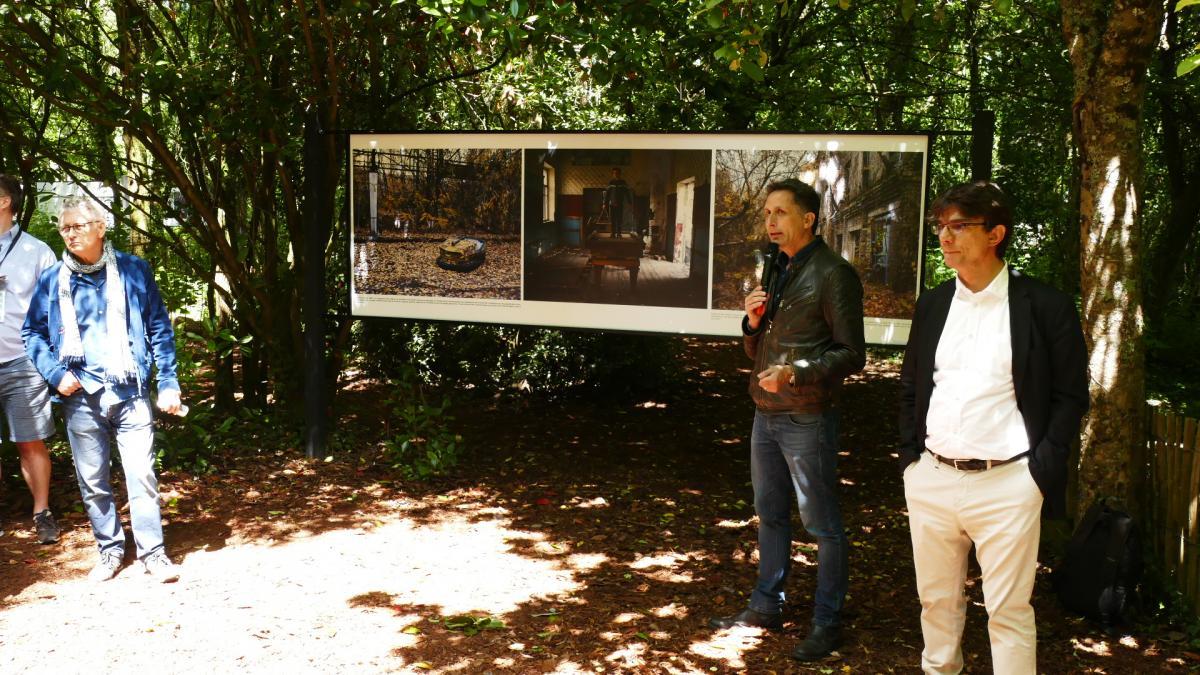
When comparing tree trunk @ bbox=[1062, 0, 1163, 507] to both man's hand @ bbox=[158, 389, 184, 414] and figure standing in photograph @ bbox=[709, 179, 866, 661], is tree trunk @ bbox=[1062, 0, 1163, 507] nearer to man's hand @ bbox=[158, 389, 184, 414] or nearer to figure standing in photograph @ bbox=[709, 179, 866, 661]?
figure standing in photograph @ bbox=[709, 179, 866, 661]

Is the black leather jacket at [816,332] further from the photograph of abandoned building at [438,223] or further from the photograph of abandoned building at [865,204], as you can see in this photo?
the photograph of abandoned building at [438,223]

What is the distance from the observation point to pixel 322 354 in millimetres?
7703

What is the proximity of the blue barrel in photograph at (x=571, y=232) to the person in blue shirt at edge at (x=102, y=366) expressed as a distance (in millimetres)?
2571

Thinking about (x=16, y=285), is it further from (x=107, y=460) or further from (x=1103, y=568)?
(x=1103, y=568)

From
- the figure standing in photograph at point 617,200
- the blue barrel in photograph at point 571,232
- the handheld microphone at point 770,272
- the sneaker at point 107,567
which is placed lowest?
the sneaker at point 107,567

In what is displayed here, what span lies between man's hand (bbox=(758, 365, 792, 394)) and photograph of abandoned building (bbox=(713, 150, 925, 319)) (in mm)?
2017

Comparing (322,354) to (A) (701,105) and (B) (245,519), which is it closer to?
(B) (245,519)

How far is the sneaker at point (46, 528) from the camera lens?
5.86 metres

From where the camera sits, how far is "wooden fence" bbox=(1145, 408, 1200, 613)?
189 inches

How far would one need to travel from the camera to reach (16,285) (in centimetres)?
572

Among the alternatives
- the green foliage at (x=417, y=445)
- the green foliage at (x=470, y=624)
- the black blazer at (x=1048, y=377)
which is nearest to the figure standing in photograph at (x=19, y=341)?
the green foliage at (x=417, y=445)

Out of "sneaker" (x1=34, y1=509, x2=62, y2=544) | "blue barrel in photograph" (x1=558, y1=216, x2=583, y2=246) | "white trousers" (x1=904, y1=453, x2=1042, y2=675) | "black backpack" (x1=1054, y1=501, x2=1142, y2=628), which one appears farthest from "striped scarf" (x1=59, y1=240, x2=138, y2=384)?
"black backpack" (x1=1054, y1=501, x2=1142, y2=628)

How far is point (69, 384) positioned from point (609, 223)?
3.28m

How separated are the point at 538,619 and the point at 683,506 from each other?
2.17 m
